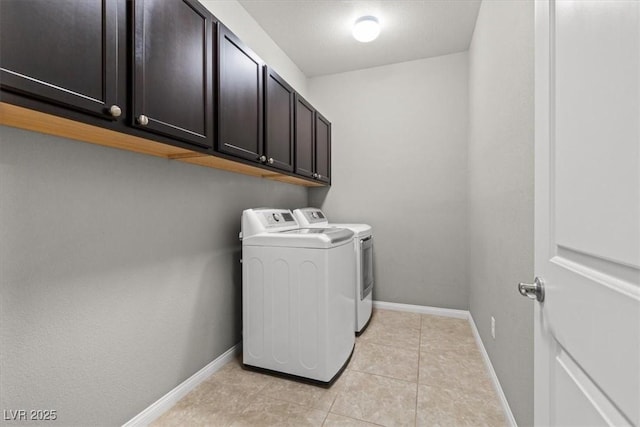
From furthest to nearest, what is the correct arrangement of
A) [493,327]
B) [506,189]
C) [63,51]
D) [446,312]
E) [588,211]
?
1. [446,312]
2. [493,327]
3. [506,189]
4. [63,51]
5. [588,211]

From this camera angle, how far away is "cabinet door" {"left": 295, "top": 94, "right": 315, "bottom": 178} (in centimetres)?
257

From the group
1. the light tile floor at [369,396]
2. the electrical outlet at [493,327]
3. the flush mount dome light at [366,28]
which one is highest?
the flush mount dome light at [366,28]

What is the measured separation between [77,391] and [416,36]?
344 cm

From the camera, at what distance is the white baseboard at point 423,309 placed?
302 cm

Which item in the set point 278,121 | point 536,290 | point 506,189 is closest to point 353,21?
point 278,121

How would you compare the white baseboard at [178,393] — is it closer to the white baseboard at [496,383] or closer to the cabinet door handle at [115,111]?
the cabinet door handle at [115,111]

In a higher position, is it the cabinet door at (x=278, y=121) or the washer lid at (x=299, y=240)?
the cabinet door at (x=278, y=121)

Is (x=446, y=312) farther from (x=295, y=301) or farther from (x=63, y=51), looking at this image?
(x=63, y=51)

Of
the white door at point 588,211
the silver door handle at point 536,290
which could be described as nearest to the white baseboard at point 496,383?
the white door at point 588,211

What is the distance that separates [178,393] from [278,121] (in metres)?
1.90

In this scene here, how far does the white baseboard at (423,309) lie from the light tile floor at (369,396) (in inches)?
28.2

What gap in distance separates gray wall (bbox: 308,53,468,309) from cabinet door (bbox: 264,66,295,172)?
3.87 ft

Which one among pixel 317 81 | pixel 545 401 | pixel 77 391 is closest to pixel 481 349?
pixel 545 401

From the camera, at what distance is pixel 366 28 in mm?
2471
